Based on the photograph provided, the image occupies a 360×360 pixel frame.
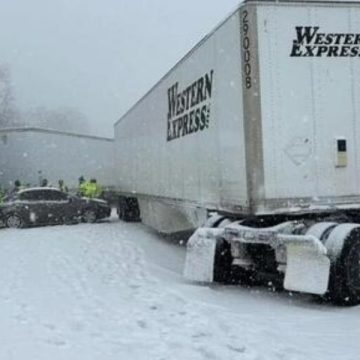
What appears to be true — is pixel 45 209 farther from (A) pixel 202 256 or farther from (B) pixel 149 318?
(B) pixel 149 318

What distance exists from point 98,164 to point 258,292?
3276 cm

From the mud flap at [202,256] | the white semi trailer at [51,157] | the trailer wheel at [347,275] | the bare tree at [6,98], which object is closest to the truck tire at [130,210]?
the white semi trailer at [51,157]

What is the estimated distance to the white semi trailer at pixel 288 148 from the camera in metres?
8.95

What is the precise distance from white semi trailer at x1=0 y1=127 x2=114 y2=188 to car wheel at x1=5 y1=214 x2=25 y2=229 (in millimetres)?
15354

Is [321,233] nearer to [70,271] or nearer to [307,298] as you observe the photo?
[307,298]

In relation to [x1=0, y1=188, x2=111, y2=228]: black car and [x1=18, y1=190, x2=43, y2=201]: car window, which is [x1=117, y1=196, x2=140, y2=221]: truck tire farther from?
[x1=18, y1=190, x2=43, y2=201]: car window

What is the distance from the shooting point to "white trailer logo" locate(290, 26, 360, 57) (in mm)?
9586

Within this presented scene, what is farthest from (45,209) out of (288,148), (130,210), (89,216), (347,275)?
(347,275)

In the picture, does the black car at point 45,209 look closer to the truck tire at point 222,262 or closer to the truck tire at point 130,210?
the truck tire at point 130,210

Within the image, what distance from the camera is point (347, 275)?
8828 millimetres

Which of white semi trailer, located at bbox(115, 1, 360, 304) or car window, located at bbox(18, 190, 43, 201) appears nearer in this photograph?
white semi trailer, located at bbox(115, 1, 360, 304)

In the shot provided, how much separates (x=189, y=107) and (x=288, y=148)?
3870mm

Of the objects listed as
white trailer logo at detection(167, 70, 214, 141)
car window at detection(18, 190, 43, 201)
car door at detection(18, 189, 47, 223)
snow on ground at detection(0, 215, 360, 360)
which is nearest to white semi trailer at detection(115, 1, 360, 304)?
snow on ground at detection(0, 215, 360, 360)

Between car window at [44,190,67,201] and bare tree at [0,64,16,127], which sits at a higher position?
bare tree at [0,64,16,127]
